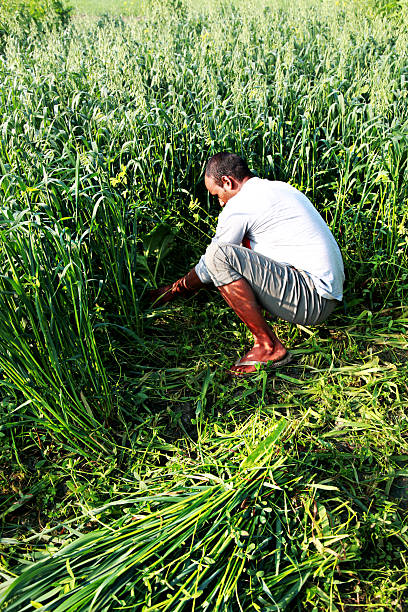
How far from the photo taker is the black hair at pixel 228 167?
106 inches

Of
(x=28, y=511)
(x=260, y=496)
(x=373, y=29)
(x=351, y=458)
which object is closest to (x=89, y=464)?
(x=28, y=511)

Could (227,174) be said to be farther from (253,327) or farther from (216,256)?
(253,327)

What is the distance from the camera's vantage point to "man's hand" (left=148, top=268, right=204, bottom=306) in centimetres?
292

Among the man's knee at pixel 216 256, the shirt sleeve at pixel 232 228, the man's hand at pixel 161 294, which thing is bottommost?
the man's hand at pixel 161 294

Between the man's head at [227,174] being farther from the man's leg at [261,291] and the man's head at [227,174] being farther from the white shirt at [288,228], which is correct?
the man's leg at [261,291]

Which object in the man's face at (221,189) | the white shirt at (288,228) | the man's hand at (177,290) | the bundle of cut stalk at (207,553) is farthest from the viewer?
the man's hand at (177,290)

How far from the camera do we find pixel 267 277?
2.64 meters

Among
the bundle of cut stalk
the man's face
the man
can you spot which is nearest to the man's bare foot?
the man

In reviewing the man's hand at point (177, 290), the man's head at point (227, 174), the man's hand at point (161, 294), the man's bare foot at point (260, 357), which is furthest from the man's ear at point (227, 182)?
the man's bare foot at point (260, 357)

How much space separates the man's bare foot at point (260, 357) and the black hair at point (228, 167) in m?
0.90

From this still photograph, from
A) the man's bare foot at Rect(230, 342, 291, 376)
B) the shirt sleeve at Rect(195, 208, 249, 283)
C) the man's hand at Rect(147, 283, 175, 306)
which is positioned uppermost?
the shirt sleeve at Rect(195, 208, 249, 283)

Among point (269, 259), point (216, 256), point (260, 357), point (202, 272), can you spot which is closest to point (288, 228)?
point (269, 259)

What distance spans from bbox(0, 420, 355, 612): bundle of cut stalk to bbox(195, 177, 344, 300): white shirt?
0.97m

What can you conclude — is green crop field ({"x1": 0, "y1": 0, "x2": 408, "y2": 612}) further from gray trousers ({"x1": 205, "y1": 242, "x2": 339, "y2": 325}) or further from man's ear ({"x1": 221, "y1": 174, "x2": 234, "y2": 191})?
man's ear ({"x1": 221, "y1": 174, "x2": 234, "y2": 191})
